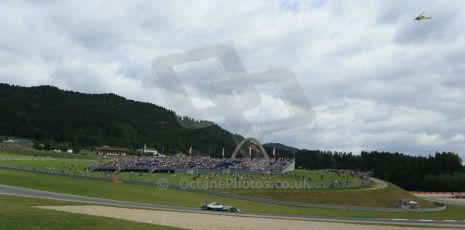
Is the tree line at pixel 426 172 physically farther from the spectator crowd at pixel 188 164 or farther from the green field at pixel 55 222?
the green field at pixel 55 222

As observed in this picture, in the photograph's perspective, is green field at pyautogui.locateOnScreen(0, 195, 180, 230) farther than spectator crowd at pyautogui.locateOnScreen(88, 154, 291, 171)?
No

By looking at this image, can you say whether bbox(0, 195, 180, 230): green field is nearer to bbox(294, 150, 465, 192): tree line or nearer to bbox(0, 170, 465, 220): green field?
bbox(0, 170, 465, 220): green field

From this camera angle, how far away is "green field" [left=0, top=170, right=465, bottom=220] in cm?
5578

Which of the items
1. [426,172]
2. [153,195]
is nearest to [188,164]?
[153,195]

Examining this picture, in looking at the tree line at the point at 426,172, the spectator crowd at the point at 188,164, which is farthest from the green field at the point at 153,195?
the tree line at the point at 426,172

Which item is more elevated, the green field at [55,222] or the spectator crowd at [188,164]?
the spectator crowd at [188,164]

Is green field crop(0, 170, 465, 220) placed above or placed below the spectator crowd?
below

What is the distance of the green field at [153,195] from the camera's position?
5578 centimetres

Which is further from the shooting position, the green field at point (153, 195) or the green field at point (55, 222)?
the green field at point (153, 195)

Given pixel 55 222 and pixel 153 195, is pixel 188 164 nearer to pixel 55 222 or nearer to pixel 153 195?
pixel 153 195

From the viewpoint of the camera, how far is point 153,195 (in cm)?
6075

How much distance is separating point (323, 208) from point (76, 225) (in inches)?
1738

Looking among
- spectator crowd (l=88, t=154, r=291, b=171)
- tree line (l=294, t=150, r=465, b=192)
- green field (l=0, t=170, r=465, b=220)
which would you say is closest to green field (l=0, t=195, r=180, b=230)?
green field (l=0, t=170, r=465, b=220)

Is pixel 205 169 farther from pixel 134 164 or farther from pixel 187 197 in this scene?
pixel 187 197
